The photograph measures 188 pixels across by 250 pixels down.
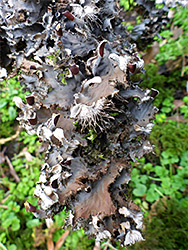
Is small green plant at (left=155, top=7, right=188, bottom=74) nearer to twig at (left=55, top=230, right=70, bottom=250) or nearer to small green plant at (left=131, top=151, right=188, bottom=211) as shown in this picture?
small green plant at (left=131, top=151, right=188, bottom=211)

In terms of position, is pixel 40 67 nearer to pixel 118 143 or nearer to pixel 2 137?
pixel 118 143

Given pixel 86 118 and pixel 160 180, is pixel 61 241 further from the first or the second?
pixel 86 118

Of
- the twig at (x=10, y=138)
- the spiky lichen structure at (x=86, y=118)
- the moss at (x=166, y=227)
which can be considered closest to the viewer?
the spiky lichen structure at (x=86, y=118)

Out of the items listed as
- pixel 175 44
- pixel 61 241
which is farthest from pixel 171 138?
pixel 61 241

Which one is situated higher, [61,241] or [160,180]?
[160,180]

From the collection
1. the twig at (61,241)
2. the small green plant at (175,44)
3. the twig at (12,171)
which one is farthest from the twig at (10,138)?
the small green plant at (175,44)

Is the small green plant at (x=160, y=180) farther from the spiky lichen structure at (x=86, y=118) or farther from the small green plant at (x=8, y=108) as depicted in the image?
the small green plant at (x=8, y=108)

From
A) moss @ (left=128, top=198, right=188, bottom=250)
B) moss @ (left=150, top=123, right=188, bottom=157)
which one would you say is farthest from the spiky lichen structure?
moss @ (left=150, top=123, right=188, bottom=157)

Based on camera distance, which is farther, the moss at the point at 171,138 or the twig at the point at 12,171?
the twig at the point at 12,171
